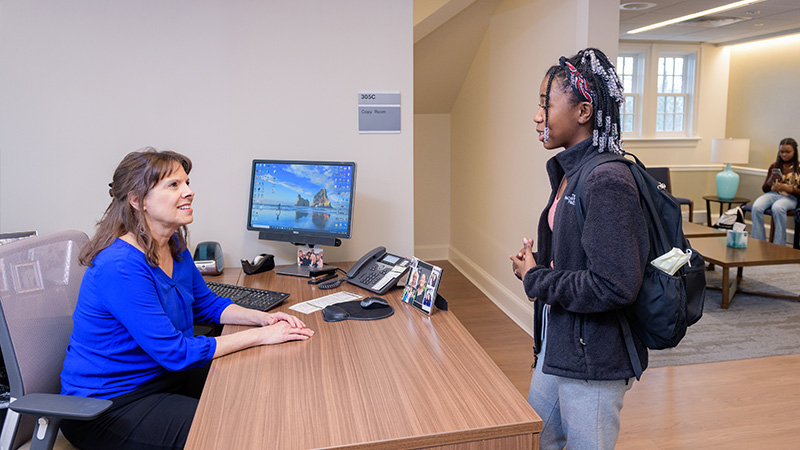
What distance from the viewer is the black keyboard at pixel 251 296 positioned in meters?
2.04

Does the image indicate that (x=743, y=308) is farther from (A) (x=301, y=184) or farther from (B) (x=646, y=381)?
(A) (x=301, y=184)

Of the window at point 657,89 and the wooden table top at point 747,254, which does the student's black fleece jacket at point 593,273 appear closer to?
the wooden table top at point 747,254

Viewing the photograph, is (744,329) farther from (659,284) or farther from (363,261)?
(659,284)

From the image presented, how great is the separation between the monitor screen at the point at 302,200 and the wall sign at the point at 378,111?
1.20 feet

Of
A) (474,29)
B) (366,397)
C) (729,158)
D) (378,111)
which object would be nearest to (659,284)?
(366,397)

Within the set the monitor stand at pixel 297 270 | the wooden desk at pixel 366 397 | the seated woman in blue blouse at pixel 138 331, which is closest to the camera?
the wooden desk at pixel 366 397

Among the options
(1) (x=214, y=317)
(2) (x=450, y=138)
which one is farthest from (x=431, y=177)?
(1) (x=214, y=317)

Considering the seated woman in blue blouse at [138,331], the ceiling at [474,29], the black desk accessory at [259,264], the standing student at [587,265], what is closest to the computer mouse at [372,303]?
the seated woman in blue blouse at [138,331]

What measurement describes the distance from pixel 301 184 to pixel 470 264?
2.90 m

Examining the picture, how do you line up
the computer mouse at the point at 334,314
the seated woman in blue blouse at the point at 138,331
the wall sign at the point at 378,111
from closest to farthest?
the seated woman in blue blouse at the point at 138,331 → the computer mouse at the point at 334,314 → the wall sign at the point at 378,111

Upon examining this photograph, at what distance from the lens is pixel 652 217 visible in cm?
138

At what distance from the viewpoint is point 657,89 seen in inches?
309

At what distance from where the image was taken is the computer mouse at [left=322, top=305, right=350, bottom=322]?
6.19ft

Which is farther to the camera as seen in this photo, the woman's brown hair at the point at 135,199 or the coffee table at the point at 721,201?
the coffee table at the point at 721,201
